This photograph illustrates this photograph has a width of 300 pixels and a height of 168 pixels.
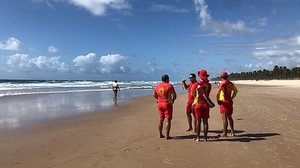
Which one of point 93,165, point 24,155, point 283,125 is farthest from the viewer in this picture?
point 283,125

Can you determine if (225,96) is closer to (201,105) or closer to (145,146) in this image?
(201,105)

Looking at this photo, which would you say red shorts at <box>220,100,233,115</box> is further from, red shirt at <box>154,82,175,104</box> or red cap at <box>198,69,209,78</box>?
red shirt at <box>154,82,175,104</box>

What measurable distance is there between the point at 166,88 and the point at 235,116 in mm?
5577

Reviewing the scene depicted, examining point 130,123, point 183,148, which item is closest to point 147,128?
point 130,123

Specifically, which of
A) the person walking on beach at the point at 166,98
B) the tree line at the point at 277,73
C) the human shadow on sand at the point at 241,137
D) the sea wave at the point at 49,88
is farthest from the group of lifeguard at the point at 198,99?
the tree line at the point at 277,73

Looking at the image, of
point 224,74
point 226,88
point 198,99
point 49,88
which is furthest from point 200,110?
point 49,88

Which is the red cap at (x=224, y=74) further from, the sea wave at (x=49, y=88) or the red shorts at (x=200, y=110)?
the sea wave at (x=49, y=88)

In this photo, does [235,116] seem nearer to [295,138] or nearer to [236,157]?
[295,138]

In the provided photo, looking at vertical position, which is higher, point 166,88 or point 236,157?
point 166,88

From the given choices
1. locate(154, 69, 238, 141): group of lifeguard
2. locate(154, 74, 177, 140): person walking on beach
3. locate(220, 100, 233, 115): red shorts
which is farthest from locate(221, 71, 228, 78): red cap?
locate(154, 74, 177, 140): person walking on beach

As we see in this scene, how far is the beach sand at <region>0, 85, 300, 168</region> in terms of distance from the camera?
695 centimetres

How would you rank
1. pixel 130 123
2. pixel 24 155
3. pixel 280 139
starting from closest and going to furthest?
1. pixel 24 155
2. pixel 280 139
3. pixel 130 123

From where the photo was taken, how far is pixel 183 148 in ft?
26.7

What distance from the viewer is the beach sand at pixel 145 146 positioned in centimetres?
695
